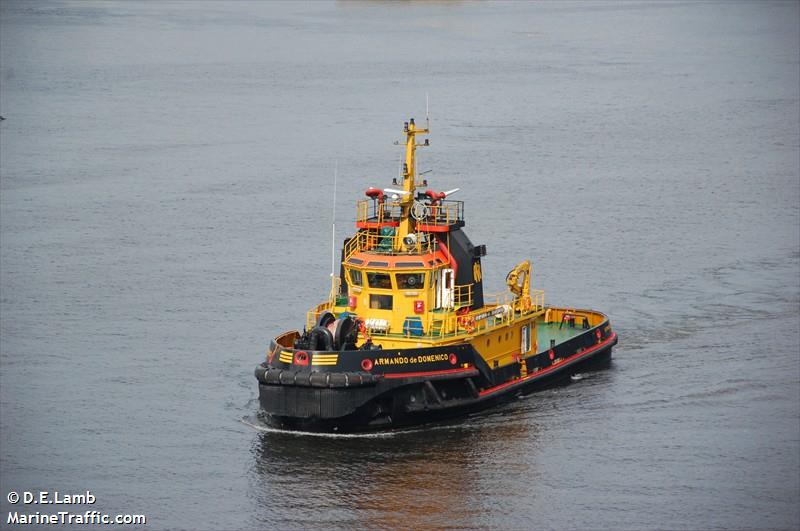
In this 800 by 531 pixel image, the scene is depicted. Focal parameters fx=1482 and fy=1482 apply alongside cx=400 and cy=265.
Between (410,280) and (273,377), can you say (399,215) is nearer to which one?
(410,280)

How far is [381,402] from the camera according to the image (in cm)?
3334

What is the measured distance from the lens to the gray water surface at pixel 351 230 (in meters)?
31.1

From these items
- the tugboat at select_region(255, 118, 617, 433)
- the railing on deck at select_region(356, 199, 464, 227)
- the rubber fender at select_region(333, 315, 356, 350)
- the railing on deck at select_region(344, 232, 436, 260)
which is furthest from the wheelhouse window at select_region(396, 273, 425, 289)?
the rubber fender at select_region(333, 315, 356, 350)

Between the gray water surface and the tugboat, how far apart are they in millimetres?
644

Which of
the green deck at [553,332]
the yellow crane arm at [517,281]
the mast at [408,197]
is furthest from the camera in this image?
the green deck at [553,332]

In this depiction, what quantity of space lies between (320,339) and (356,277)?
3.02 m

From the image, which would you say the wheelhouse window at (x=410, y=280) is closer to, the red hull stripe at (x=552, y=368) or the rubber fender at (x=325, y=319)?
the rubber fender at (x=325, y=319)

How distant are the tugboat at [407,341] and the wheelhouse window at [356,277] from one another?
24 millimetres

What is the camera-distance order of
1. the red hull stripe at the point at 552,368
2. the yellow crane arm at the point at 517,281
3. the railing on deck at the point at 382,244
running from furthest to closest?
1. the yellow crane arm at the point at 517,281
2. the railing on deck at the point at 382,244
3. the red hull stripe at the point at 552,368

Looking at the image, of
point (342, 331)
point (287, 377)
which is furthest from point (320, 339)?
point (287, 377)

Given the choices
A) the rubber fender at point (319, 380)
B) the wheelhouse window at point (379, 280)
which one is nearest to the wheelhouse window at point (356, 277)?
the wheelhouse window at point (379, 280)

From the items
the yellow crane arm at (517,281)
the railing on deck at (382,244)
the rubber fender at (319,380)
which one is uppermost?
the railing on deck at (382,244)

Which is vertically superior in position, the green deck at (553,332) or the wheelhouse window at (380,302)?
the wheelhouse window at (380,302)

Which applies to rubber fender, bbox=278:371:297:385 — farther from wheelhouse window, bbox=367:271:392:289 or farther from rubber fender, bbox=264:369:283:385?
wheelhouse window, bbox=367:271:392:289
